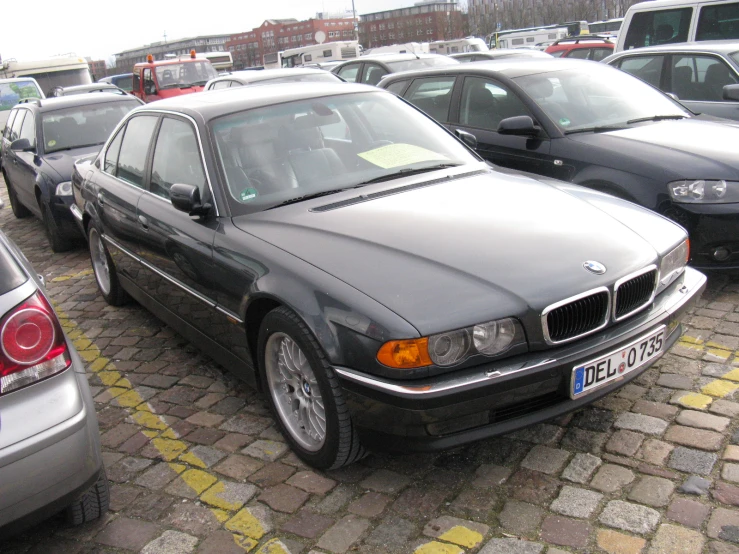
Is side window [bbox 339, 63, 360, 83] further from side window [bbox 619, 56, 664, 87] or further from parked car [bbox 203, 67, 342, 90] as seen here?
side window [bbox 619, 56, 664, 87]

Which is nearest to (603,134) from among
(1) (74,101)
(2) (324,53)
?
(1) (74,101)

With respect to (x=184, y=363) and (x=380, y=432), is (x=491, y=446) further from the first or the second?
(x=184, y=363)

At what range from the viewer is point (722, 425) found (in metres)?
3.33

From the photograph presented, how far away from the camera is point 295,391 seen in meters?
3.33

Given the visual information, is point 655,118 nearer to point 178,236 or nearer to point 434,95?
point 434,95

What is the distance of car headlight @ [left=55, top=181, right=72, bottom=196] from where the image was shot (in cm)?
764

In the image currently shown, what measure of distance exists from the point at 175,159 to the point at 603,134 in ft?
10.3

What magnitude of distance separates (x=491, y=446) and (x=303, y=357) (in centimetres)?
95

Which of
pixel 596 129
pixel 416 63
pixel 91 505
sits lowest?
pixel 91 505

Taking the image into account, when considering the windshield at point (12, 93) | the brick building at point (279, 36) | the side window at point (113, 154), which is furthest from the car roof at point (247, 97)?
the brick building at point (279, 36)

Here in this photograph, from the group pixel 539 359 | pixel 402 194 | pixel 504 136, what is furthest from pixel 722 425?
pixel 504 136

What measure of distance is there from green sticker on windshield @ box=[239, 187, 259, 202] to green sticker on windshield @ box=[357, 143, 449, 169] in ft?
2.16

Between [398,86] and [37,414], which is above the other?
[398,86]

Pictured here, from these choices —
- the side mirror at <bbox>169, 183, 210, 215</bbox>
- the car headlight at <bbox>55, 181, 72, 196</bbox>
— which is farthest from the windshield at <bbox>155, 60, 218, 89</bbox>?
the side mirror at <bbox>169, 183, 210, 215</bbox>
